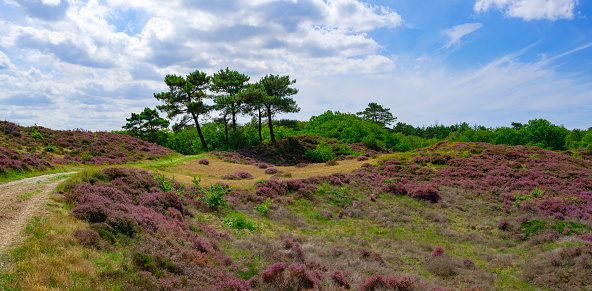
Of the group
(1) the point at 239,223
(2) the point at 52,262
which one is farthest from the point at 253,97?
(2) the point at 52,262

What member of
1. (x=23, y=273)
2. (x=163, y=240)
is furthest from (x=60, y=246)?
(x=163, y=240)

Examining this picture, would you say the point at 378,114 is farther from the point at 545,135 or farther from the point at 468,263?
the point at 468,263

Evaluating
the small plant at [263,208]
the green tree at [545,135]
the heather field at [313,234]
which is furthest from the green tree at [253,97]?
the green tree at [545,135]

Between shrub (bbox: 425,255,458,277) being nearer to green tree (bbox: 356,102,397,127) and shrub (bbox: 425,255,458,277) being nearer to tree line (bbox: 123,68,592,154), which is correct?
tree line (bbox: 123,68,592,154)

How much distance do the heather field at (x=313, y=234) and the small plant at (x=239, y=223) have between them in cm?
7

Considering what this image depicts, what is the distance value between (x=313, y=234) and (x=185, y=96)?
1333 inches

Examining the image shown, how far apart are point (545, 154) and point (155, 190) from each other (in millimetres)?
37670

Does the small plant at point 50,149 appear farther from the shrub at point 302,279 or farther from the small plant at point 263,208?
the shrub at point 302,279

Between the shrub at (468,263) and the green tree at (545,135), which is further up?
the green tree at (545,135)

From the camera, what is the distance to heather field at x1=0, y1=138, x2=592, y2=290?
A: 284 inches

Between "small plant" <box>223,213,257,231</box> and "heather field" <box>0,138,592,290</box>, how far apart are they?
7cm

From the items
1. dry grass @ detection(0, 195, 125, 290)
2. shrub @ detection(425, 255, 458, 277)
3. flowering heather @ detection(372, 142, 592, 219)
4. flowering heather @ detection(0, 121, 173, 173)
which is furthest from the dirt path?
flowering heather @ detection(372, 142, 592, 219)

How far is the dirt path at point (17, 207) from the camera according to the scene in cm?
724

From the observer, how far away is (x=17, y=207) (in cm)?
Result: 898
